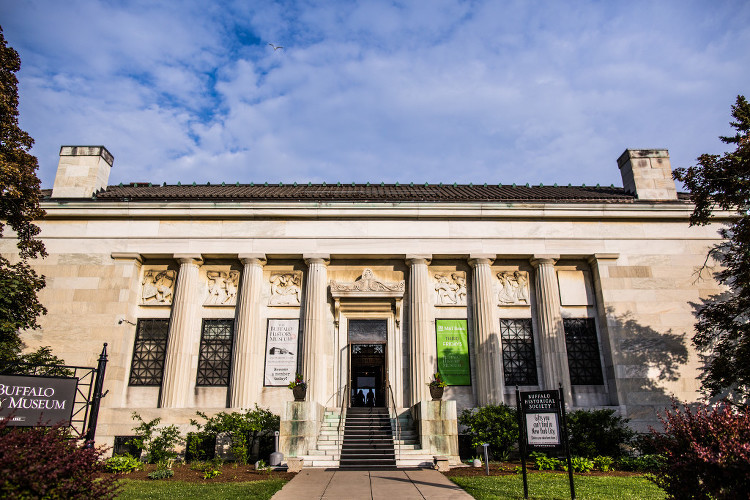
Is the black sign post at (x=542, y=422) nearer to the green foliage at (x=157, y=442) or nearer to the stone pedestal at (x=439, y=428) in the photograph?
the stone pedestal at (x=439, y=428)

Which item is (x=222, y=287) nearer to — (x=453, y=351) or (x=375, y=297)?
(x=375, y=297)

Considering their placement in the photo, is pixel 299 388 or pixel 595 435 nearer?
pixel 299 388

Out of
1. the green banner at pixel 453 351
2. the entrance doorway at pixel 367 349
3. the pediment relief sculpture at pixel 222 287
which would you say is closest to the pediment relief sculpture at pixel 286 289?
the pediment relief sculpture at pixel 222 287

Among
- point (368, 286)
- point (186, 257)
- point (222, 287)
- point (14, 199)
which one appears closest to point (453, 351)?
point (368, 286)

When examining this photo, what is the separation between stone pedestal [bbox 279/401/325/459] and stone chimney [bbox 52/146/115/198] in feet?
49.4

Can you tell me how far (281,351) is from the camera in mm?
21062

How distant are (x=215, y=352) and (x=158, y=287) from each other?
3896 millimetres

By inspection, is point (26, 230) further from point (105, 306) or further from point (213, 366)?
point (213, 366)

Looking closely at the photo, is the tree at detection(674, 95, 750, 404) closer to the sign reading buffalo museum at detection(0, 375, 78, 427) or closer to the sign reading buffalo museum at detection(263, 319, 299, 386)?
the sign reading buffalo museum at detection(263, 319, 299, 386)

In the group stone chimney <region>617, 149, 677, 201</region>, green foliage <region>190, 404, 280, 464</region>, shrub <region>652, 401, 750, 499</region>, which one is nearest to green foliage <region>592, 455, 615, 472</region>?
shrub <region>652, 401, 750, 499</region>

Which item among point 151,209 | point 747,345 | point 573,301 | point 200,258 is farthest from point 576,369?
point 151,209

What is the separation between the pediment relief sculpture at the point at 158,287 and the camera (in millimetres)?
21781

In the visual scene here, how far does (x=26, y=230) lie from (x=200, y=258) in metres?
6.61

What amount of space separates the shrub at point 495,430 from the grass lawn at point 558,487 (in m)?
3.04
